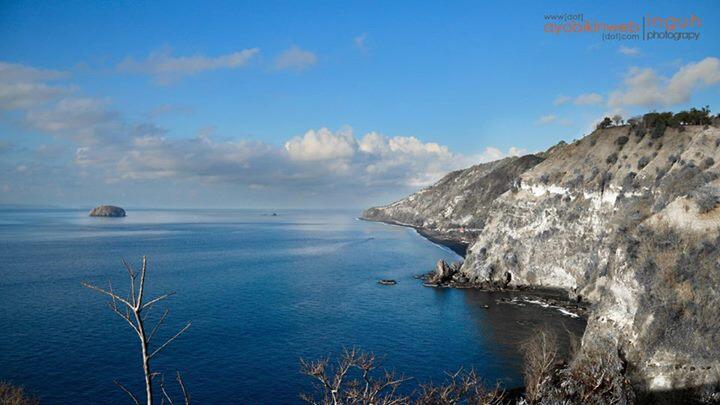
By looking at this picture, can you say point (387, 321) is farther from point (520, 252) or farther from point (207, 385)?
point (520, 252)

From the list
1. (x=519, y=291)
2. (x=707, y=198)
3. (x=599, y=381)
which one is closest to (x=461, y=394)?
(x=599, y=381)

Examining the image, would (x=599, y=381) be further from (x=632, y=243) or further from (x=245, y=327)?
(x=245, y=327)

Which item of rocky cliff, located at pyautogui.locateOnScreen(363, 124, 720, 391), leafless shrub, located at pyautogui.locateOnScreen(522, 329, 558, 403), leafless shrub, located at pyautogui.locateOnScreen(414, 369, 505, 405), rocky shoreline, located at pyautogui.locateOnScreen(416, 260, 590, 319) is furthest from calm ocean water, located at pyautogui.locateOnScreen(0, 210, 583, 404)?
rocky cliff, located at pyautogui.locateOnScreen(363, 124, 720, 391)

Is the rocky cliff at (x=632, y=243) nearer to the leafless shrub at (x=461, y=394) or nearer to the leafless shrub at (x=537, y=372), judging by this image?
the leafless shrub at (x=537, y=372)

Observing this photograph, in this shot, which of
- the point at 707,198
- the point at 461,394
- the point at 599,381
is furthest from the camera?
the point at 707,198

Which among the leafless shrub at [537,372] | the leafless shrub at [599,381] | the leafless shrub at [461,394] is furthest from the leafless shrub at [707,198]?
the leafless shrub at [461,394]

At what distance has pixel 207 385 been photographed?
52250mm

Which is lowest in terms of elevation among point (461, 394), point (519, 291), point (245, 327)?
point (245, 327)

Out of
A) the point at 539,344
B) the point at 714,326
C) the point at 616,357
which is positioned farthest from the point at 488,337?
the point at 714,326

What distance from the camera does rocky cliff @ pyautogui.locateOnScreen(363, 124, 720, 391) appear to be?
48.4 meters

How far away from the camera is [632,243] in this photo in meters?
59.2

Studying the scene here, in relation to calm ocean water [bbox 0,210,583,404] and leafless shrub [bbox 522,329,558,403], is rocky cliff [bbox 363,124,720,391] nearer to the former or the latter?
leafless shrub [bbox 522,329,558,403]

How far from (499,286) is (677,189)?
4763 cm

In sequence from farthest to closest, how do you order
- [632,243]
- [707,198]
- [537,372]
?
[632,243]
[707,198]
[537,372]
